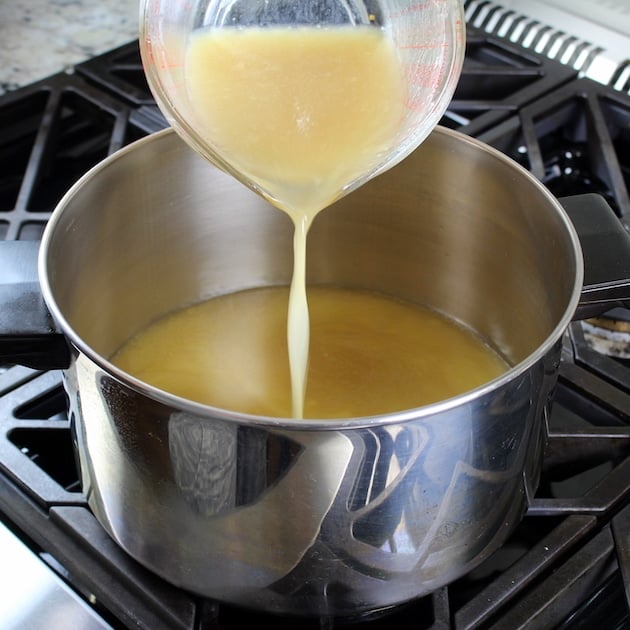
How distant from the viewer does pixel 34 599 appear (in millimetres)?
487

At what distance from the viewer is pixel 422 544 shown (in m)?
0.45

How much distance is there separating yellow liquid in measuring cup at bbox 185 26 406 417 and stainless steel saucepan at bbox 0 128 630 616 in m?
0.07

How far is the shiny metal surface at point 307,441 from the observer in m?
0.39

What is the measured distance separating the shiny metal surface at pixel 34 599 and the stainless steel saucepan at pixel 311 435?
44 millimetres

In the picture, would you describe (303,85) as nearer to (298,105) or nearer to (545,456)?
Answer: (298,105)

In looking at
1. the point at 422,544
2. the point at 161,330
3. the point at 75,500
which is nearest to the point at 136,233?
the point at 161,330

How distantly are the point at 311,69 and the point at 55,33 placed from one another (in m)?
0.51

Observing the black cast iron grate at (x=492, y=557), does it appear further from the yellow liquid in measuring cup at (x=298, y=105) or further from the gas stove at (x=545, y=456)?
the yellow liquid in measuring cup at (x=298, y=105)

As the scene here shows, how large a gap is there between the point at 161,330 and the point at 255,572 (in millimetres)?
333

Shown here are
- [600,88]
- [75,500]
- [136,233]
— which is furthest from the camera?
[600,88]

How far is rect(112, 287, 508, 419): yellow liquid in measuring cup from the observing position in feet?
2.22

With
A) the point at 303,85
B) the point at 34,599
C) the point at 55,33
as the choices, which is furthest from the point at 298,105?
the point at 55,33

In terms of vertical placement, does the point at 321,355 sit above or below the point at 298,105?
below

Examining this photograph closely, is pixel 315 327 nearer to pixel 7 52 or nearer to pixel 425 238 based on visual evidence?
pixel 425 238
